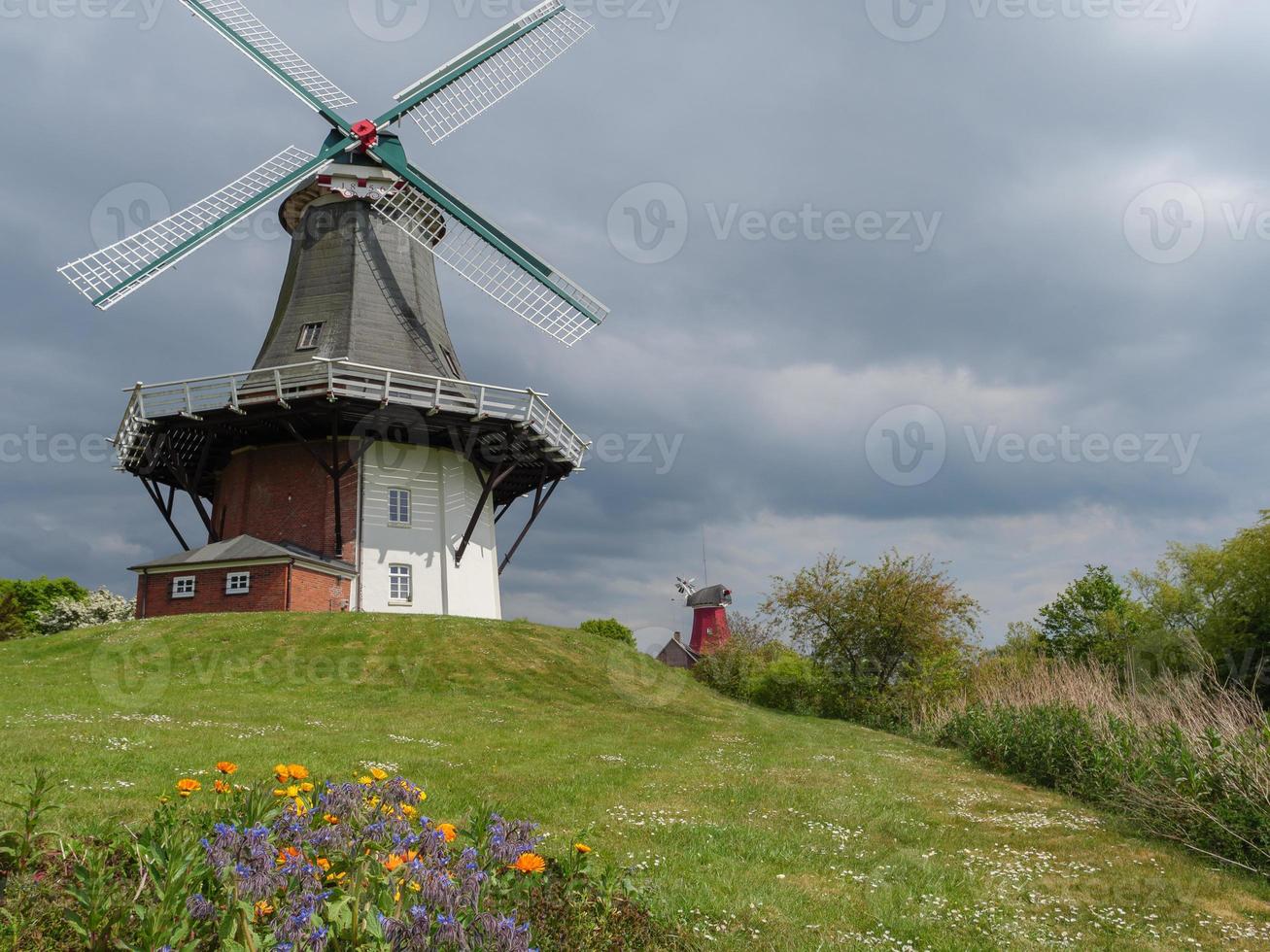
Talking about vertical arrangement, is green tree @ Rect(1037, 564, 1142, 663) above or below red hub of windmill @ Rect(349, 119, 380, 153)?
below

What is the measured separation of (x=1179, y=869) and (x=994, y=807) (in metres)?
2.94

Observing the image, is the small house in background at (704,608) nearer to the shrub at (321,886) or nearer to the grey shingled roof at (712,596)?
the grey shingled roof at (712,596)

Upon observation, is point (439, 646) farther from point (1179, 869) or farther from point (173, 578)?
point (1179, 869)

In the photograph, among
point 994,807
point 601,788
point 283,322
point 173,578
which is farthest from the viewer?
point 283,322

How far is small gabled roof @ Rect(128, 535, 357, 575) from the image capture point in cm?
2619

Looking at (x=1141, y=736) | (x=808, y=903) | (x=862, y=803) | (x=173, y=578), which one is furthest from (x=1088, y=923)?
(x=173, y=578)

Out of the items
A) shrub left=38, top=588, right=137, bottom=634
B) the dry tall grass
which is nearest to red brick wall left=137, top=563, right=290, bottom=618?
shrub left=38, top=588, right=137, bottom=634

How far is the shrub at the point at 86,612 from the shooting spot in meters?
35.0

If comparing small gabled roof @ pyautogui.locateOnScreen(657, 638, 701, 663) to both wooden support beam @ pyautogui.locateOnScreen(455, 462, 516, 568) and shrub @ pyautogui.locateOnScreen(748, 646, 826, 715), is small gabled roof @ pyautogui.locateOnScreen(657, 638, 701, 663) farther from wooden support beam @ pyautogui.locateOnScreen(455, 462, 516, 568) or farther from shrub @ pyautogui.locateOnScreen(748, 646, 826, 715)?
wooden support beam @ pyautogui.locateOnScreen(455, 462, 516, 568)

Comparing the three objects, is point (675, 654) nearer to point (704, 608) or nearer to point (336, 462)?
point (704, 608)

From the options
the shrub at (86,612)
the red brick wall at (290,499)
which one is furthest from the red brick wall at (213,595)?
the shrub at (86,612)

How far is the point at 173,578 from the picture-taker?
26938mm

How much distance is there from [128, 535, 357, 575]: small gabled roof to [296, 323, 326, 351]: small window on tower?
6.68 metres

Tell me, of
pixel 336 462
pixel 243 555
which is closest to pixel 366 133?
pixel 336 462
